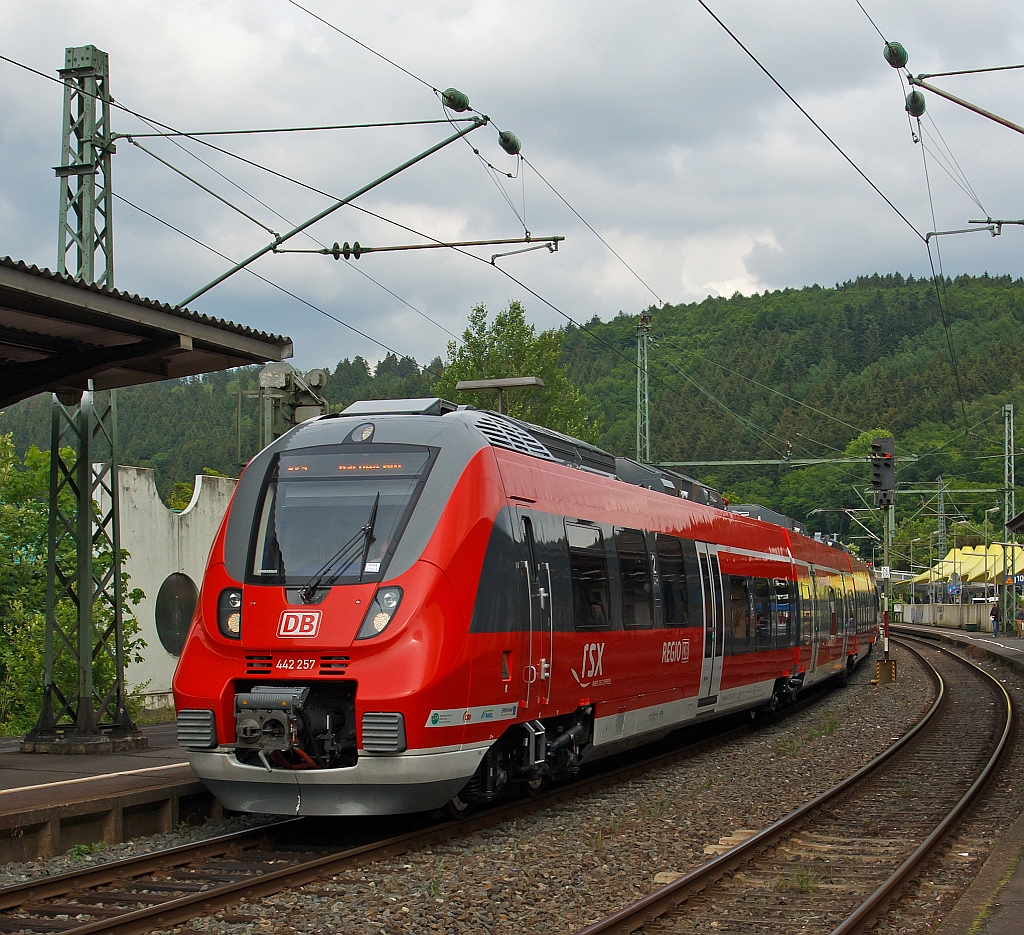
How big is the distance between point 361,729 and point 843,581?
2292 cm

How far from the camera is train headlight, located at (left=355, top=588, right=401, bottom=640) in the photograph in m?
9.15

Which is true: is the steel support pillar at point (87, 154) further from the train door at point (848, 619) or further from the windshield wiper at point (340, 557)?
the train door at point (848, 619)

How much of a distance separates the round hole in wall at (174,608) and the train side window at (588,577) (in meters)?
15.8

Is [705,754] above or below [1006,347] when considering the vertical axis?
below

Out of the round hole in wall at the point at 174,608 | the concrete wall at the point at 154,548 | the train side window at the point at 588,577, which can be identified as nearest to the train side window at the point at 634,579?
the train side window at the point at 588,577

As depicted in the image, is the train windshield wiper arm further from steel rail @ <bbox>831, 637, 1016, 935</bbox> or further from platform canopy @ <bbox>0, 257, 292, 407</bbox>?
steel rail @ <bbox>831, 637, 1016, 935</bbox>

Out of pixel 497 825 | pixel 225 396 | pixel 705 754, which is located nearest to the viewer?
pixel 497 825

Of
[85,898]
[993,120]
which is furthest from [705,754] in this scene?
[85,898]

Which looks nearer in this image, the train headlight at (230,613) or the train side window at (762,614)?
the train headlight at (230,613)

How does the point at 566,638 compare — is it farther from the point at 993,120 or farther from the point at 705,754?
the point at 993,120

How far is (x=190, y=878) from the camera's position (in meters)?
8.48

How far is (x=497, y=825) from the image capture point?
10.7m

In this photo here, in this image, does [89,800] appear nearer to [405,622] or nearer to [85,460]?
[405,622]

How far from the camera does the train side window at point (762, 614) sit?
61.5 feet
